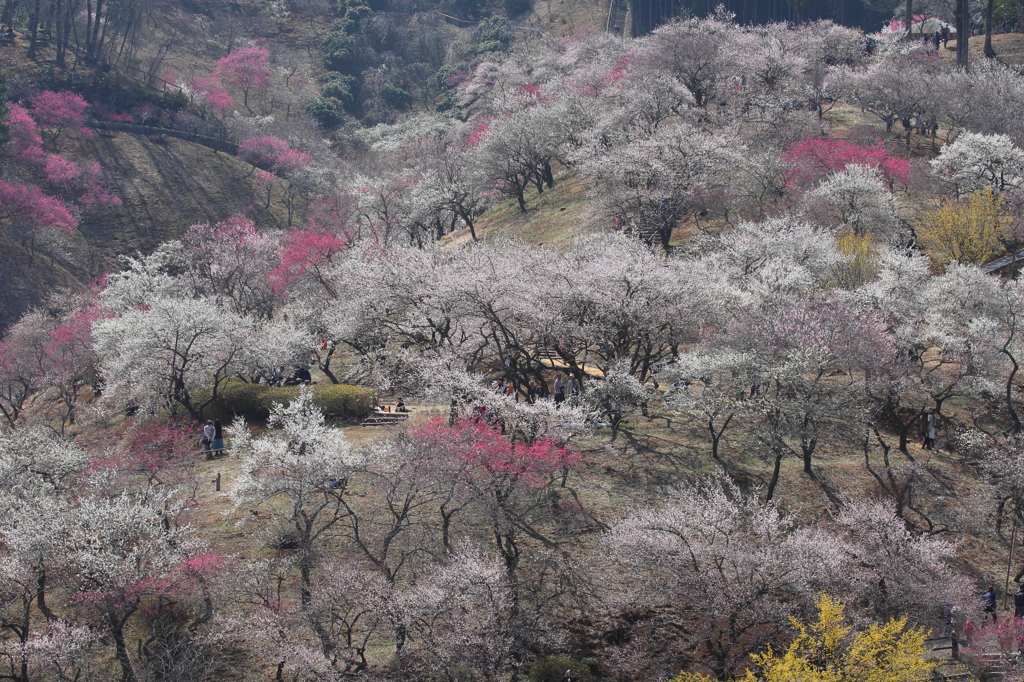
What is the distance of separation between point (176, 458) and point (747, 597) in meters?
17.9

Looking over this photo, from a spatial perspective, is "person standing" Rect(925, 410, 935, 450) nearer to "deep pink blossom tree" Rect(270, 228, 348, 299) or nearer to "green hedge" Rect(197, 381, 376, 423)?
"green hedge" Rect(197, 381, 376, 423)

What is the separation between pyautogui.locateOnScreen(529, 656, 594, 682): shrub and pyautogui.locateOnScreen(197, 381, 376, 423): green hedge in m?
14.4

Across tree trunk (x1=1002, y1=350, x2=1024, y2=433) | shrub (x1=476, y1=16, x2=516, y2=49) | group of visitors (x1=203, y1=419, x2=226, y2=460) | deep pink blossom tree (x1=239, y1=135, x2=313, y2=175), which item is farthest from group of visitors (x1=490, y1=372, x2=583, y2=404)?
shrub (x1=476, y1=16, x2=516, y2=49)

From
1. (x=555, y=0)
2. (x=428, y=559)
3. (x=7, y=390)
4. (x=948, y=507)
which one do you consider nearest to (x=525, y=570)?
(x=428, y=559)

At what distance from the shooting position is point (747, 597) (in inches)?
719

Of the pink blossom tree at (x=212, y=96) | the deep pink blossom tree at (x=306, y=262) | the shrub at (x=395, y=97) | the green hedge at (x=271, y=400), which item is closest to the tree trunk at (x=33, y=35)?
the pink blossom tree at (x=212, y=96)

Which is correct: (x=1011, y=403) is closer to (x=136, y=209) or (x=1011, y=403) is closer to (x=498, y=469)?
(x=498, y=469)

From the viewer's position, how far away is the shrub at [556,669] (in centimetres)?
1955

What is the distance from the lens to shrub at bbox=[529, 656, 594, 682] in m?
19.6

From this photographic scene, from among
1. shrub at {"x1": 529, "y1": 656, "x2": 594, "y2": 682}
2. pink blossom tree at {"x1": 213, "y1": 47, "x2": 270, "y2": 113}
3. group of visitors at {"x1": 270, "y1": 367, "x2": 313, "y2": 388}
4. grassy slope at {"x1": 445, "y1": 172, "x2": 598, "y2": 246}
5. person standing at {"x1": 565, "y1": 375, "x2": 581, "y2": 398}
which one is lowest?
shrub at {"x1": 529, "y1": 656, "x2": 594, "y2": 682}

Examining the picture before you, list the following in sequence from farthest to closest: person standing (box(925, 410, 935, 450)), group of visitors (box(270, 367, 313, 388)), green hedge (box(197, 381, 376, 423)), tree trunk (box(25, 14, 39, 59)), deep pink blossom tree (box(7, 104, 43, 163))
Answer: tree trunk (box(25, 14, 39, 59)), deep pink blossom tree (box(7, 104, 43, 163)), group of visitors (box(270, 367, 313, 388)), green hedge (box(197, 381, 376, 423)), person standing (box(925, 410, 935, 450))

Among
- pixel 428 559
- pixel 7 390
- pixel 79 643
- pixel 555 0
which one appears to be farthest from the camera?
pixel 555 0

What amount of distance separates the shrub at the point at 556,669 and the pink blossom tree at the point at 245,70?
8382cm

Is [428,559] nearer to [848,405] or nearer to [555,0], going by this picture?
[848,405]
